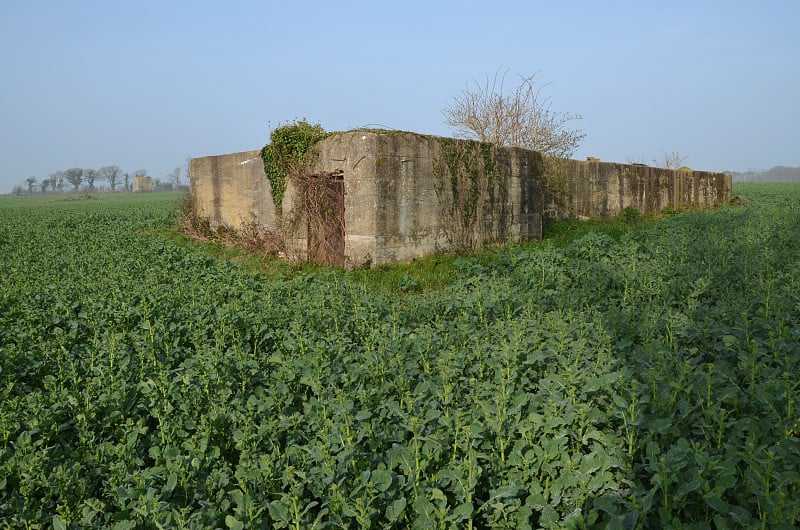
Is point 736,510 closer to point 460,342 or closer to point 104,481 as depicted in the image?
point 460,342

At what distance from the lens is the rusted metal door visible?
34.9ft

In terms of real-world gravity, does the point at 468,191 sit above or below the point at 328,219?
above

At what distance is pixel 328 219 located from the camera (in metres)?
10.8

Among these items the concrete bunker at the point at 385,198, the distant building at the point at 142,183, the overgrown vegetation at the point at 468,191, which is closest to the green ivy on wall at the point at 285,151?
the concrete bunker at the point at 385,198

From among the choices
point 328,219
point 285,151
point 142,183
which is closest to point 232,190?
point 285,151

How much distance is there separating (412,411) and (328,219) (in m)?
7.93

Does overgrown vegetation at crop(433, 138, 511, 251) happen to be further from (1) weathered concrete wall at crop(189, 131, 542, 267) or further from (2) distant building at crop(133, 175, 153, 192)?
(2) distant building at crop(133, 175, 153, 192)

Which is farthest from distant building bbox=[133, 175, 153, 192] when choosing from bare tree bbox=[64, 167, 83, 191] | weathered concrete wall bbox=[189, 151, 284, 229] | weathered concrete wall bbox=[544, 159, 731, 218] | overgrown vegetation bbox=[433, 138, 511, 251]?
overgrown vegetation bbox=[433, 138, 511, 251]

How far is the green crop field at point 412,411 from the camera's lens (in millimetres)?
2564

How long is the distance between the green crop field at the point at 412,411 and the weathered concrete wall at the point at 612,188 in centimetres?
944

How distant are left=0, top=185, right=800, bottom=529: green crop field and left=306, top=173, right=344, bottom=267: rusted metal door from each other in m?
3.57

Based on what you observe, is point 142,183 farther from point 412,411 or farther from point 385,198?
point 412,411

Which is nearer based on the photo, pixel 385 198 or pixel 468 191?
pixel 385 198

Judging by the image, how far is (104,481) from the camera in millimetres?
2996
